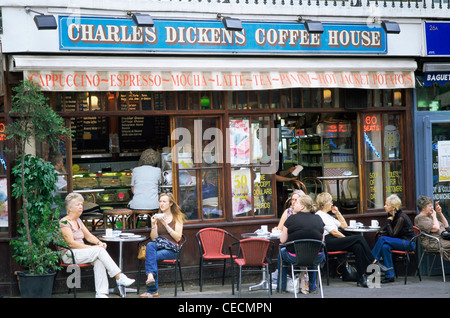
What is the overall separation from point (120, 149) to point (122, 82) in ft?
18.0

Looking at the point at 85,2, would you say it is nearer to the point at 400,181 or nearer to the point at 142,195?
the point at 142,195

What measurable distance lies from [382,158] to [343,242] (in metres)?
2.12

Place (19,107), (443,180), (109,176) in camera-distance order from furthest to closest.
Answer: (109,176) → (443,180) → (19,107)

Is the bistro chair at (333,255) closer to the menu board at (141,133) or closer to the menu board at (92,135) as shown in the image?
the menu board at (141,133)

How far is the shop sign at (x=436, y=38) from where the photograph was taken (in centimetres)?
1115

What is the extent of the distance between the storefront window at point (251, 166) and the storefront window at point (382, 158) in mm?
1817

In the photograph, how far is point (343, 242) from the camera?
33.0 feet

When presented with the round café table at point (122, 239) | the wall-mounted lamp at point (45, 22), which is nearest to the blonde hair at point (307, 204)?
the round café table at point (122, 239)

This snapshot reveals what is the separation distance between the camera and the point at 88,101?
9930 millimetres

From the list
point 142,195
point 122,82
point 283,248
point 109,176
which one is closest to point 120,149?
point 109,176

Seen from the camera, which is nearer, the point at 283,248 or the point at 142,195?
the point at 283,248

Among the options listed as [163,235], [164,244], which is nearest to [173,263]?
[164,244]

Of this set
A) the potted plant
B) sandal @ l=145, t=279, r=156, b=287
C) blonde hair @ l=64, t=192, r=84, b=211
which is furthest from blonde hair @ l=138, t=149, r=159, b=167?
sandal @ l=145, t=279, r=156, b=287
